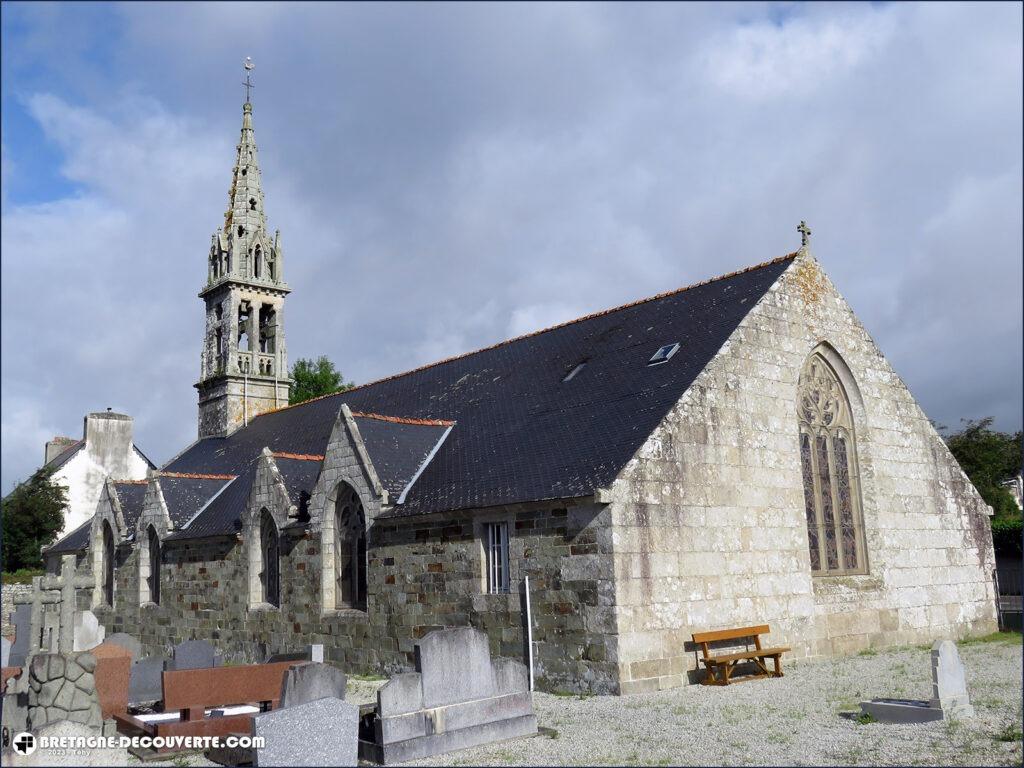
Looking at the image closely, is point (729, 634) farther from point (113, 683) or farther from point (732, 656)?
point (113, 683)

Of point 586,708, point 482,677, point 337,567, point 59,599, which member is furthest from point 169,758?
point 337,567

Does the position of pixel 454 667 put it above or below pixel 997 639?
above

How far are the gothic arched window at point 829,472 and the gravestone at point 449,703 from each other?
8.30 metres

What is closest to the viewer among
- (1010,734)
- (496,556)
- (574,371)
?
(1010,734)

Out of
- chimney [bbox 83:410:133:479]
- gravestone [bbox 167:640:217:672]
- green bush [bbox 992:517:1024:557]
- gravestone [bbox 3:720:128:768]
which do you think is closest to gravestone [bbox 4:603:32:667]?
gravestone [bbox 167:640:217:672]

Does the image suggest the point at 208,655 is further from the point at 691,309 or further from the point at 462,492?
the point at 691,309

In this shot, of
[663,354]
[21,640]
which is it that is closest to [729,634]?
[663,354]

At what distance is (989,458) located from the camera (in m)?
43.4

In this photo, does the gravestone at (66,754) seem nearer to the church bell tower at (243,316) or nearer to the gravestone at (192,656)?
the gravestone at (192,656)

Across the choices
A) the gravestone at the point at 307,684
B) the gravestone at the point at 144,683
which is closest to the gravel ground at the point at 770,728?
the gravestone at the point at 307,684

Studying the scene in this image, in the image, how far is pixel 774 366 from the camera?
1672 centimetres

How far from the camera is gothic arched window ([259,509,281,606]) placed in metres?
19.8

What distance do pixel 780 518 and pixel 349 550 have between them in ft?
26.2

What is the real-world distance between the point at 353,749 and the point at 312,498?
32.2 feet
